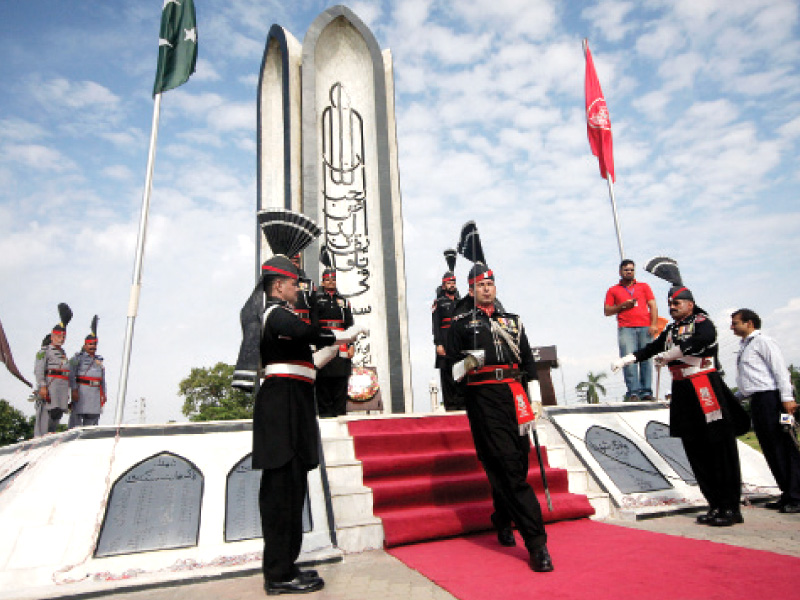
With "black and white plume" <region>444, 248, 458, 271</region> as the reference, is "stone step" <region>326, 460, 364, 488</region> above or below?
below

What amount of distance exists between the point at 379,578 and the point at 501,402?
1.31 m

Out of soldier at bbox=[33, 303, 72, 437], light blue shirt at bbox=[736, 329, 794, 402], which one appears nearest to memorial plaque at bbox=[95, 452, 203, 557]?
light blue shirt at bbox=[736, 329, 794, 402]

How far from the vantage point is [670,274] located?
193 inches

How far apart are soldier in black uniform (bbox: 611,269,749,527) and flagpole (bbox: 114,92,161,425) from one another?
4.75m

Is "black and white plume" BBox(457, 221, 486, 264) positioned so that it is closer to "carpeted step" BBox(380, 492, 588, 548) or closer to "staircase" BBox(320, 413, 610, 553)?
"staircase" BBox(320, 413, 610, 553)

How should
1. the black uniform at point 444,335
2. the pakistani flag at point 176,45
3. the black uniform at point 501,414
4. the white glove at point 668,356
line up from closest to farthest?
the black uniform at point 501,414, the white glove at point 668,356, the pakistani flag at point 176,45, the black uniform at point 444,335

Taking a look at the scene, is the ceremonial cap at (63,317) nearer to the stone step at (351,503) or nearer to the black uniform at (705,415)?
the stone step at (351,503)

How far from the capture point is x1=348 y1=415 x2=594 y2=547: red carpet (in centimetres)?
382

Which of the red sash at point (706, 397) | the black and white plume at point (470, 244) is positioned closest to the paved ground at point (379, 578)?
the red sash at point (706, 397)

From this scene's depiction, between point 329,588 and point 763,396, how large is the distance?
4.18 meters

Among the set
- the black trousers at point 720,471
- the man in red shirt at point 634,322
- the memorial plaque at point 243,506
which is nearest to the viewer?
the memorial plaque at point 243,506

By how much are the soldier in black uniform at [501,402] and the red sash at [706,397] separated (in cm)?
157

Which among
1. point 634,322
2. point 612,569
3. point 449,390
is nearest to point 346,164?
point 449,390

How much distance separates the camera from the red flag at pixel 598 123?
31.7ft
